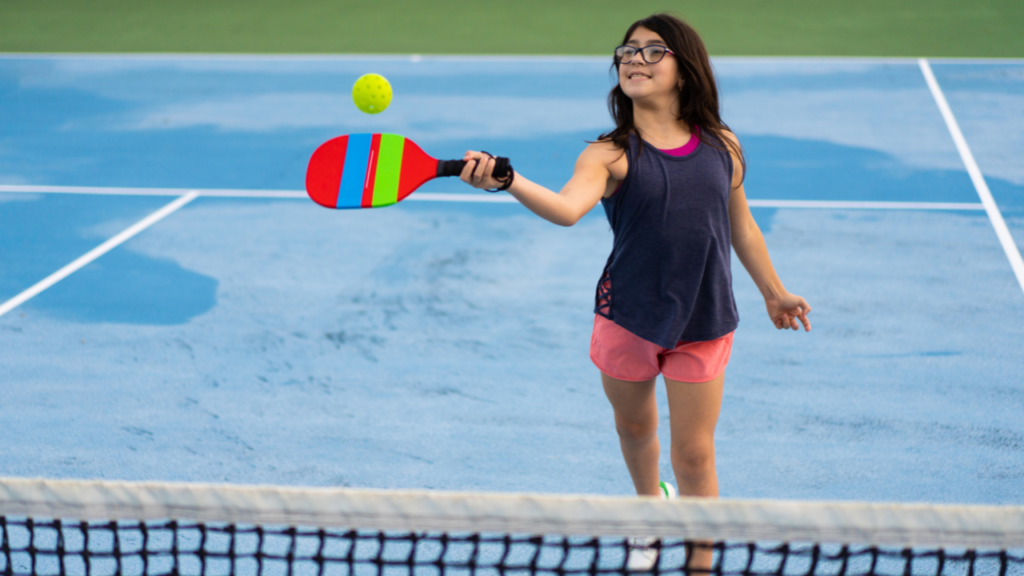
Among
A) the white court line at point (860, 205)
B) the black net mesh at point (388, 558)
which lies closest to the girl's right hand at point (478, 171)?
the black net mesh at point (388, 558)

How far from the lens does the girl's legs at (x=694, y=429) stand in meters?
2.76

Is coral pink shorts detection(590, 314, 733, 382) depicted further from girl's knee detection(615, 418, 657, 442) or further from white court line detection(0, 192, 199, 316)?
white court line detection(0, 192, 199, 316)

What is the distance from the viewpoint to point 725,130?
109 inches

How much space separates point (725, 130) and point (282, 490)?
1.70 m

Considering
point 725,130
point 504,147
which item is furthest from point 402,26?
point 725,130

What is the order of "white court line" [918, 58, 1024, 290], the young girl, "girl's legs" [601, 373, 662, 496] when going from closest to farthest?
the young girl < "girl's legs" [601, 373, 662, 496] < "white court line" [918, 58, 1024, 290]

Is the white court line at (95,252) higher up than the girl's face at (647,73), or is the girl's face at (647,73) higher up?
the girl's face at (647,73)

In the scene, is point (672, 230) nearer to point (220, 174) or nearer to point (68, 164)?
point (220, 174)

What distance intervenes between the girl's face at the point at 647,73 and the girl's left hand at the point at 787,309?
0.81 metres

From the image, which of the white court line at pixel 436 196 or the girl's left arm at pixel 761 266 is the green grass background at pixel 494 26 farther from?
the girl's left arm at pixel 761 266

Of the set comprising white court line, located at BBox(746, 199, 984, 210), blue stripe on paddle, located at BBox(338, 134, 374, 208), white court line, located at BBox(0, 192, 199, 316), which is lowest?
white court line, located at BBox(0, 192, 199, 316)

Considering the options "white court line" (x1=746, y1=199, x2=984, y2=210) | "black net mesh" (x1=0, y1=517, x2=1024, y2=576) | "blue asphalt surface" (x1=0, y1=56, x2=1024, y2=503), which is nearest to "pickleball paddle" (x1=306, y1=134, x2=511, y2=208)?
"black net mesh" (x1=0, y1=517, x2=1024, y2=576)

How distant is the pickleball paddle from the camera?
2350mm

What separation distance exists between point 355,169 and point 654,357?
3.47ft
